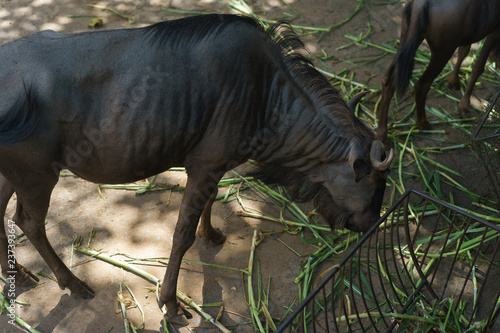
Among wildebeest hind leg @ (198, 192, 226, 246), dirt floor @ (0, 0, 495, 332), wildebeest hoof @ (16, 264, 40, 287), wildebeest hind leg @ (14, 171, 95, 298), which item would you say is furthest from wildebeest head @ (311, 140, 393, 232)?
wildebeest hoof @ (16, 264, 40, 287)

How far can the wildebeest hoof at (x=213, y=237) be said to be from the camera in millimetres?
4086

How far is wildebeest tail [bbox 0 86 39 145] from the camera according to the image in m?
2.79

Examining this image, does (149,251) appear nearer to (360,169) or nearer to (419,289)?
(360,169)

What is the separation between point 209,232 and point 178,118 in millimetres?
1280

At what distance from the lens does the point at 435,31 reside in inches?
177

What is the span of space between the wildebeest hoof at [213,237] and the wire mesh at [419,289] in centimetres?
92

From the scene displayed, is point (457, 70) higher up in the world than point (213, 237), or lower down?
higher up

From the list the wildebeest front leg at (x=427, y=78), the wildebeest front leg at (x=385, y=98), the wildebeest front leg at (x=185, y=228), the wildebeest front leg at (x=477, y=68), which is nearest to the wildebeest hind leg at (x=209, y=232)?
the wildebeest front leg at (x=185, y=228)

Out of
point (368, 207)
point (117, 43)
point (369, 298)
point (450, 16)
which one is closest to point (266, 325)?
point (369, 298)

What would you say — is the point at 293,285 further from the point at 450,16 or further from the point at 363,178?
the point at 450,16

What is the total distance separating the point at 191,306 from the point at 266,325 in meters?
0.59

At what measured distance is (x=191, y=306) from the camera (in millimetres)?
3666

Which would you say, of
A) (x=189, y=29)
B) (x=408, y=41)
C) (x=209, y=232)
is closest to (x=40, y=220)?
(x=209, y=232)

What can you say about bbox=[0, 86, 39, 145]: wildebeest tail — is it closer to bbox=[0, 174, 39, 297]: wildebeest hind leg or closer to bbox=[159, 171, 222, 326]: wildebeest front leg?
bbox=[0, 174, 39, 297]: wildebeest hind leg
